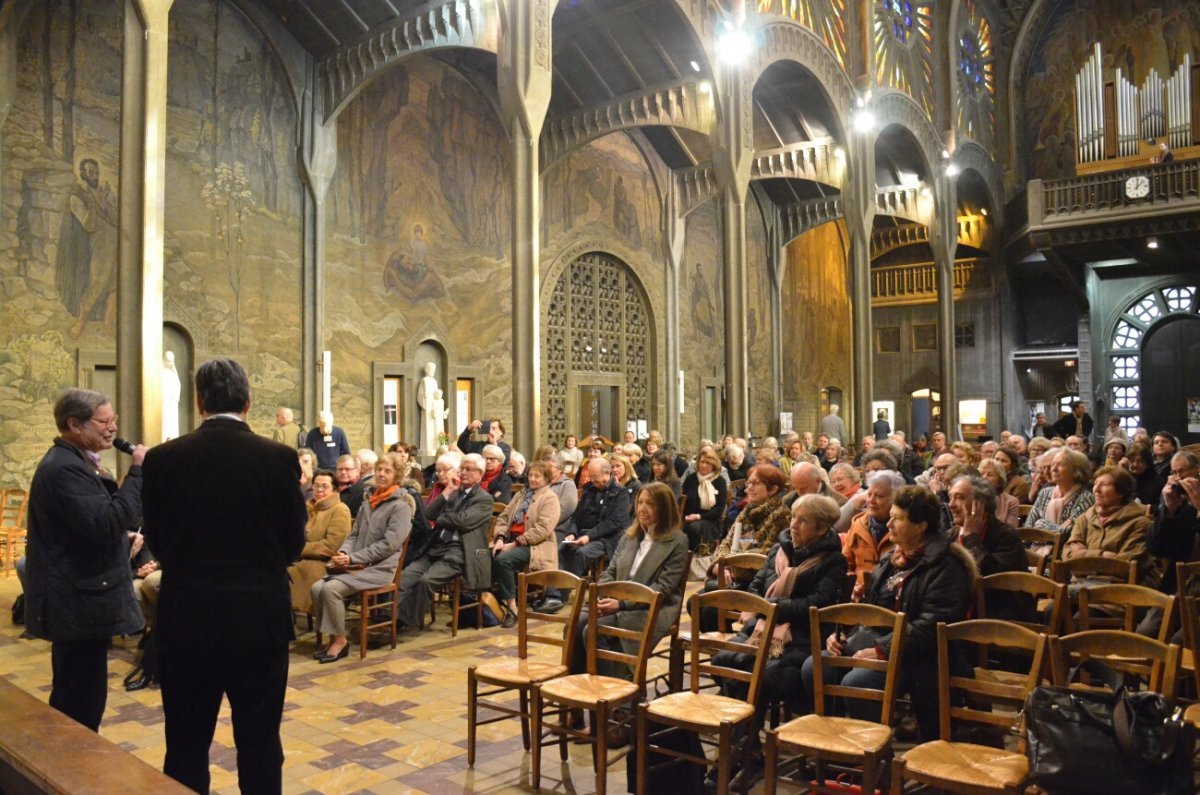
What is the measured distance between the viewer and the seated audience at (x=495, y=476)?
306 inches

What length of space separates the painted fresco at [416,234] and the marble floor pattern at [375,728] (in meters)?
8.15

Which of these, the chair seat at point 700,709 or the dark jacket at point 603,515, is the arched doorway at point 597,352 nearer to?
the dark jacket at point 603,515

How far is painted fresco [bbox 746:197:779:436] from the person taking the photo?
2228 centimetres

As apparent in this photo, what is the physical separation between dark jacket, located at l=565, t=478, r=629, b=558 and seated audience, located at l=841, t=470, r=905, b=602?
298cm

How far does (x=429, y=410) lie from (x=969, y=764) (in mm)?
12732

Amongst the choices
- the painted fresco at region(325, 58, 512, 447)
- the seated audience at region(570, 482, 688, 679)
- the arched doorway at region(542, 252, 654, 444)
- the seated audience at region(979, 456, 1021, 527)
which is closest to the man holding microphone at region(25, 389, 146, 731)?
the seated audience at region(570, 482, 688, 679)

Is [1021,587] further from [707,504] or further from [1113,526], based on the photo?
[707,504]

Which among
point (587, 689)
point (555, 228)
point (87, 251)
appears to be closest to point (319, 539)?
point (587, 689)

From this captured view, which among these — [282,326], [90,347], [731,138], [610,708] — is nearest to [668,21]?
[731,138]

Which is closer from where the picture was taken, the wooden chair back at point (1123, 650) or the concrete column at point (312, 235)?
the wooden chair back at point (1123, 650)

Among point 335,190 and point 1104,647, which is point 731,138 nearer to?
point 335,190

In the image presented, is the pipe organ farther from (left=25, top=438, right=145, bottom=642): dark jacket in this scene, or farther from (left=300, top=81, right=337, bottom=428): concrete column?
(left=25, top=438, right=145, bottom=642): dark jacket

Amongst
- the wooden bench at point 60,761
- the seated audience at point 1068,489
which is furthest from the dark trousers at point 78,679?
the seated audience at point 1068,489

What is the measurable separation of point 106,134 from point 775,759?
38.1ft
